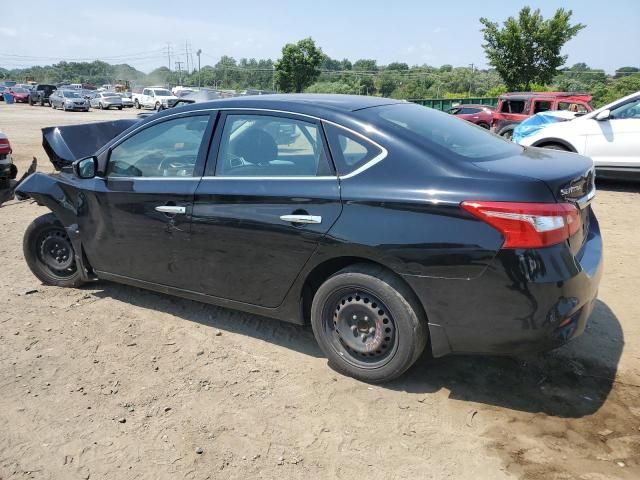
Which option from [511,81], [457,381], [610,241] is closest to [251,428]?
[457,381]

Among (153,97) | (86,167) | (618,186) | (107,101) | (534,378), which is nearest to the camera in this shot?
(534,378)

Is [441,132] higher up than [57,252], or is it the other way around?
[441,132]

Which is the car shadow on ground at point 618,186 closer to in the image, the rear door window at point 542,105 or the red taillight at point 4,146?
the rear door window at point 542,105

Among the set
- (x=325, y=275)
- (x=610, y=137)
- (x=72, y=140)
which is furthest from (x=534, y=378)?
(x=610, y=137)

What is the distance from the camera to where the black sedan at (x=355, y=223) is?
8.84ft

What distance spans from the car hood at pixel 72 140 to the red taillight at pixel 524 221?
5485 millimetres

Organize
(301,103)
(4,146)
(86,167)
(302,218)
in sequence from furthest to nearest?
(4,146)
(86,167)
(301,103)
(302,218)

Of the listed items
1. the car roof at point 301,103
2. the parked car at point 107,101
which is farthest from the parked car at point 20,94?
the car roof at point 301,103

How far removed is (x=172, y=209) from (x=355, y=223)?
146 cm

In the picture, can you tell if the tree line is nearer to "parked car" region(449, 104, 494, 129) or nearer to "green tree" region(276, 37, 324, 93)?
"green tree" region(276, 37, 324, 93)

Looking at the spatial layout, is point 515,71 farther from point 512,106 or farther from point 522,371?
point 522,371

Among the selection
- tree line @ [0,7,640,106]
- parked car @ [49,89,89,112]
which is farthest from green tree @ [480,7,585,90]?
parked car @ [49,89,89,112]

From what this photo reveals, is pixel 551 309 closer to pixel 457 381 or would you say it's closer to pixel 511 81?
pixel 457 381

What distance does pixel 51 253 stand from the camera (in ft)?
15.9
